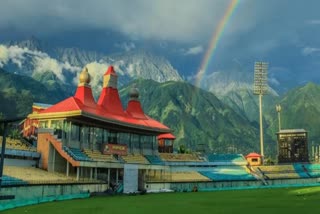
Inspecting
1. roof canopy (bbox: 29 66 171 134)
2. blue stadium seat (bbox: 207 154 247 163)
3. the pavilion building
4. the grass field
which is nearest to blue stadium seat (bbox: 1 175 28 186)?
the grass field

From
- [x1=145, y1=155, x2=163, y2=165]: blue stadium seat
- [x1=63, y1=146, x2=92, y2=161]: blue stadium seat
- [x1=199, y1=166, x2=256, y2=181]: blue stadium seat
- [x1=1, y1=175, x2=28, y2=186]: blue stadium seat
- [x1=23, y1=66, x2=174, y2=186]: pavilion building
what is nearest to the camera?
[x1=1, y1=175, x2=28, y2=186]: blue stadium seat

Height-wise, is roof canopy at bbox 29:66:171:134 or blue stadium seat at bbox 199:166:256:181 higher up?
roof canopy at bbox 29:66:171:134

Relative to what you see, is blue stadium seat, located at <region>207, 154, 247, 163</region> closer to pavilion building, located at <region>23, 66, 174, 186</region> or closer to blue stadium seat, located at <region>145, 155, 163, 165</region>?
blue stadium seat, located at <region>145, 155, 163, 165</region>

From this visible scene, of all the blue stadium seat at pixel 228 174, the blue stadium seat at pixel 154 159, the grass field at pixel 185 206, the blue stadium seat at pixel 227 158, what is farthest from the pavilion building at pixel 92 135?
the blue stadium seat at pixel 227 158

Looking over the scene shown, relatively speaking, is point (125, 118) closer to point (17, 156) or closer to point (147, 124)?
point (147, 124)

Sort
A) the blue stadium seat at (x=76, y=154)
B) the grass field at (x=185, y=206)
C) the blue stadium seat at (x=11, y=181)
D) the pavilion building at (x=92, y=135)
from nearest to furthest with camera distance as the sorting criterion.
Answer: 1. the grass field at (x=185, y=206)
2. the blue stadium seat at (x=11, y=181)
3. the blue stadium seat at (x=76, y=154)
4. the pavilion building at (x=92, y=135)

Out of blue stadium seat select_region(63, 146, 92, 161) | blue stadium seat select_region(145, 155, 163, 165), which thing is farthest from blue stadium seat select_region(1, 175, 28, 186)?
blue stadium seat select_region(145, 155, 163, 165)

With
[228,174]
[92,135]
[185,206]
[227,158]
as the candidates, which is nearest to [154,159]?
[92,135]

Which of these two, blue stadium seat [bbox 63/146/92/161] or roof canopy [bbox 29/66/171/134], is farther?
roof canopy [bbox 29/66/171/134]

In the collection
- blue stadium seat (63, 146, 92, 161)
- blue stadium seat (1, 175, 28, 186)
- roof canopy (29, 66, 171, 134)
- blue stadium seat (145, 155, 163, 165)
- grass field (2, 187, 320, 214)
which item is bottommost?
grass field (2, 187, 320, 214)

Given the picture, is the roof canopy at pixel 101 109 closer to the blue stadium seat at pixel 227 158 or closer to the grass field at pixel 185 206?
the grass field at pixel 185 206

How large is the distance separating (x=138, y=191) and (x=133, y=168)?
350 cm

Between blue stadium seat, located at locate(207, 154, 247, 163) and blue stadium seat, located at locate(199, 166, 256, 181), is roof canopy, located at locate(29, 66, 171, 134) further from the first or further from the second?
blue stadium seat, located at locate(207, 154, 247, 163)

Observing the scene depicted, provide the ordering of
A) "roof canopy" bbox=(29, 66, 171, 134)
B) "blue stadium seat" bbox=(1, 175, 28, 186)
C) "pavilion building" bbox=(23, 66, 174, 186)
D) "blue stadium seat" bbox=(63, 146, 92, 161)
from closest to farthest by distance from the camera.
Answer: "blue stadium seat" bbox=(1, 175, 28, 186) → "blue stadium seat" bbox=(63, 146, 92, 161) → "pavilion building" bbox=(23, 66, 174, 186) → "roof canopy" bbox=(29, 66, 171, 134)
